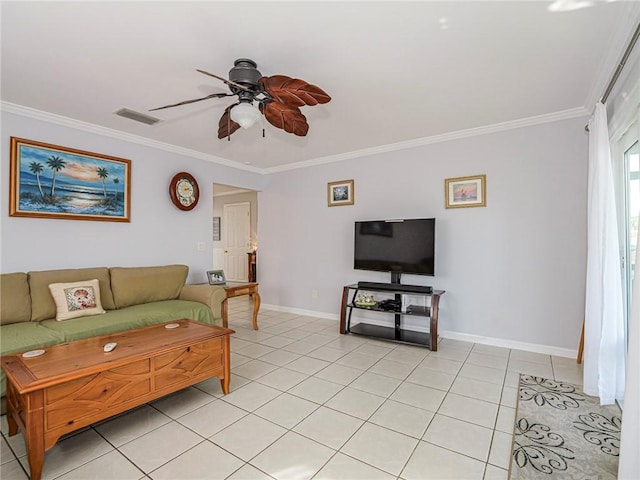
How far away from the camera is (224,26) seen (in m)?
1.95

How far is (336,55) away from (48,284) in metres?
3.26

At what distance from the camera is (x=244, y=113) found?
2.21 metres

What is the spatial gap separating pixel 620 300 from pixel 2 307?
192 inches

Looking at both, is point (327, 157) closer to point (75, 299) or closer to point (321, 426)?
point (75, 299)

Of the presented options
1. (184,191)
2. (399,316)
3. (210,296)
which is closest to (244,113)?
(210,296)

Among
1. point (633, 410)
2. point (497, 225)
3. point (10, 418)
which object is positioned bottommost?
point (10, 418)

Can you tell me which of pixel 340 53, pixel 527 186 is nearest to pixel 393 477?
→ pixel 340 53

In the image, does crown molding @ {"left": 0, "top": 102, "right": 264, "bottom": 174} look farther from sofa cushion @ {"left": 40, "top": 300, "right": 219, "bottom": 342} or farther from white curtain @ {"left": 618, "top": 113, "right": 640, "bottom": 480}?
white curtain @ {"left": 618, "top": 113, "right": 640, "bottom": 480}

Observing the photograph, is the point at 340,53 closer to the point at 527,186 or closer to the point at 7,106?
the point at 527,186

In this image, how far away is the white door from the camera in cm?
755

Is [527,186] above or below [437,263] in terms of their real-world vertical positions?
above

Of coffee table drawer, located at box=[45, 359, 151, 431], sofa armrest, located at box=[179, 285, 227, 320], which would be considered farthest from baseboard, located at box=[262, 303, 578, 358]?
coffee table drawer, located at box=[45, 359, 151, 431]

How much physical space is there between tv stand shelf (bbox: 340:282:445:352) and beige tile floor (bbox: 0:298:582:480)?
38 centimetres

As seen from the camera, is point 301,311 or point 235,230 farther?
point 235,230
